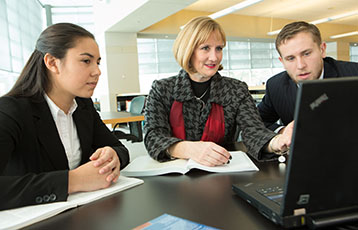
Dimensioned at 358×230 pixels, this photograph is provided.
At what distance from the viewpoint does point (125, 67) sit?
27.5ft

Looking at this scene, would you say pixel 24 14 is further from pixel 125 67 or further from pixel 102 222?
pixel 102 222

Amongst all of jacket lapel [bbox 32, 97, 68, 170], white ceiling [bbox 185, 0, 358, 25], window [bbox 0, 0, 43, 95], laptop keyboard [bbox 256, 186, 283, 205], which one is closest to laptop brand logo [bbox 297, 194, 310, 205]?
laptop keyboard [bbox 256, 186, 283, 205]

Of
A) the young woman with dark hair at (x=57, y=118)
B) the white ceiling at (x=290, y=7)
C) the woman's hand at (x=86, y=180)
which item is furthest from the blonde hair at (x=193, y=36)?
the white ceiling at (x=290, y=7)

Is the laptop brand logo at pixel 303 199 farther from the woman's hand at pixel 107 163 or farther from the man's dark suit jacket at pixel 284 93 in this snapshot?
the man's dark suit jacket at pixel 284 93

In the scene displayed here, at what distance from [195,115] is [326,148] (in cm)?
98

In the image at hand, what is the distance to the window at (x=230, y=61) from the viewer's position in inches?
376

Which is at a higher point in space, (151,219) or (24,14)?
(24,14)

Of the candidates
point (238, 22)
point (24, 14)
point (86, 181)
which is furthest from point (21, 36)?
point (238, 22)

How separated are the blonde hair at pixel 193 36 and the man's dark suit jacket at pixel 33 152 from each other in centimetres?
55

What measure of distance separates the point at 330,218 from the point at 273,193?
0.15 metres

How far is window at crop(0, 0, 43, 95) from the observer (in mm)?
4273

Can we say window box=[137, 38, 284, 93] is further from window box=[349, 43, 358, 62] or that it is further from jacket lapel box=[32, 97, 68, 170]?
jacket lapel box=[32, 97, 68, 170]

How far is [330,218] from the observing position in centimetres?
48

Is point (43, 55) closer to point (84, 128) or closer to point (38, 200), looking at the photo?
point (84, 128)
